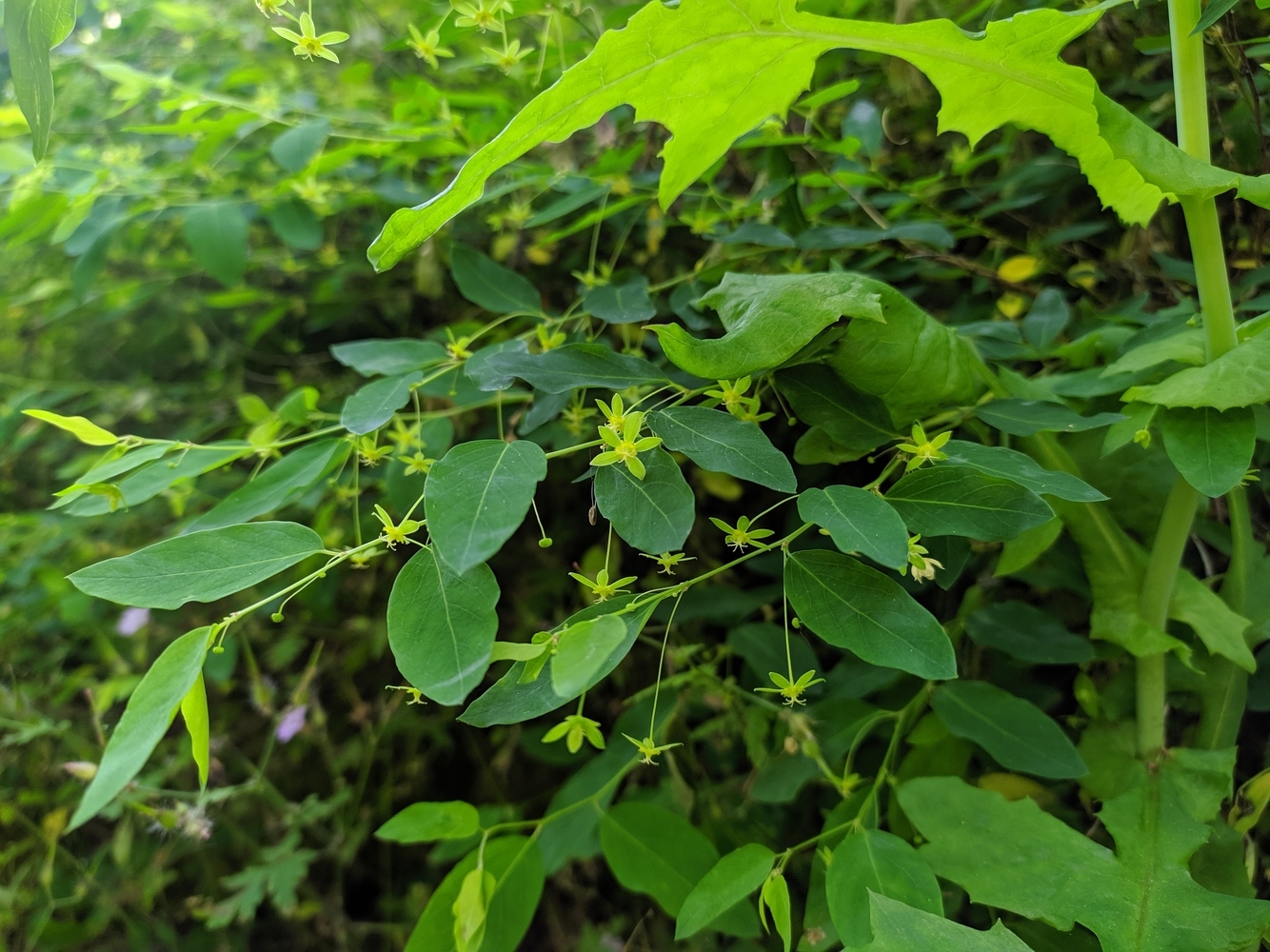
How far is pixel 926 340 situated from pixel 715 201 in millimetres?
482

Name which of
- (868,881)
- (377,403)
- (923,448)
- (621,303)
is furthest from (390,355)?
(868,881)

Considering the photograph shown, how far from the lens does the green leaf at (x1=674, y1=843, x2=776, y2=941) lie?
46cm

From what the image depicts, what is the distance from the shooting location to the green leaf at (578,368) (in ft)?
1.49

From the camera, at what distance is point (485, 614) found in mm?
379

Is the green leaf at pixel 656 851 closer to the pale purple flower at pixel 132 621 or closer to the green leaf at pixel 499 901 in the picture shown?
the green leaf at pixel 499 901

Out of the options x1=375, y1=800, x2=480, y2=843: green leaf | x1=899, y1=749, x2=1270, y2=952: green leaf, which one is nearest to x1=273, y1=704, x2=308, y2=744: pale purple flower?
x1=375, y1=800, x2=480, y2=843: green leaf

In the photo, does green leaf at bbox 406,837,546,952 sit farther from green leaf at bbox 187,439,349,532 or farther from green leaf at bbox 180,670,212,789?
green leaf at bbox 187,439,349,532

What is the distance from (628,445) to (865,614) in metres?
0.17

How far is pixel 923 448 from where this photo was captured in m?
0.46

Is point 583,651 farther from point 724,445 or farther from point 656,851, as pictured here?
point 656,851

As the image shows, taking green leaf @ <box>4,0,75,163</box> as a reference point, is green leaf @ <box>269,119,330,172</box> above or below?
below

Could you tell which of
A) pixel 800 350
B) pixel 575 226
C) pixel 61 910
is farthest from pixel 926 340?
pixel 61 910

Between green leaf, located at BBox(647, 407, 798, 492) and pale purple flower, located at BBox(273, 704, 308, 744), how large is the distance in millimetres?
757

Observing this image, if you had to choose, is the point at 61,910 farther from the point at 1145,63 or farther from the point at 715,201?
the point at 1145,63
